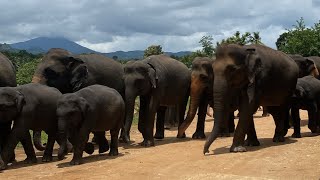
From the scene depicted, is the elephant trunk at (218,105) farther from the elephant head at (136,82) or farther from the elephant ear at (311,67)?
the elephant ear at (311,67)

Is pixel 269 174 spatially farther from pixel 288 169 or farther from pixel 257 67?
pixel 257 67

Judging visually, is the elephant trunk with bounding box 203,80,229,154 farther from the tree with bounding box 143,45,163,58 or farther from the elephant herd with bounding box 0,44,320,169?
the tree with bounding box 143,45,163,58

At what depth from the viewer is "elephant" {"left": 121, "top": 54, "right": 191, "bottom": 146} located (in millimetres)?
13195

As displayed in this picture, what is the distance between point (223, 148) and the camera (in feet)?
39.3

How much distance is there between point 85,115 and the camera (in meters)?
10.6

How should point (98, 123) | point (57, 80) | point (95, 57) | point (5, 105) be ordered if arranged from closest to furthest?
point (5, 105), point (98, 123), point (57, 80), point (95, 57)

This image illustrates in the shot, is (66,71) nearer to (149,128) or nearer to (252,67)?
(149,128)

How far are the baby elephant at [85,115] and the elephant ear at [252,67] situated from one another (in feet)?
9.83

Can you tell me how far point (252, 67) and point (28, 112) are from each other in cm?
497

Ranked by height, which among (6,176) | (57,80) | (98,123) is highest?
(57,80)

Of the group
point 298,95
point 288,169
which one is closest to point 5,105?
point 288,169

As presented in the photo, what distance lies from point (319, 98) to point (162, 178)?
7280 millimetres

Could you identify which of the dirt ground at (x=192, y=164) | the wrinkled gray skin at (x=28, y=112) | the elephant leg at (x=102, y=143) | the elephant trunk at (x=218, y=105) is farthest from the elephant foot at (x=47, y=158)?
the elephant trunk at (x=218, y=105)

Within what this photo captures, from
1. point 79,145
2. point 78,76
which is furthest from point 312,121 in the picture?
point 79,145
